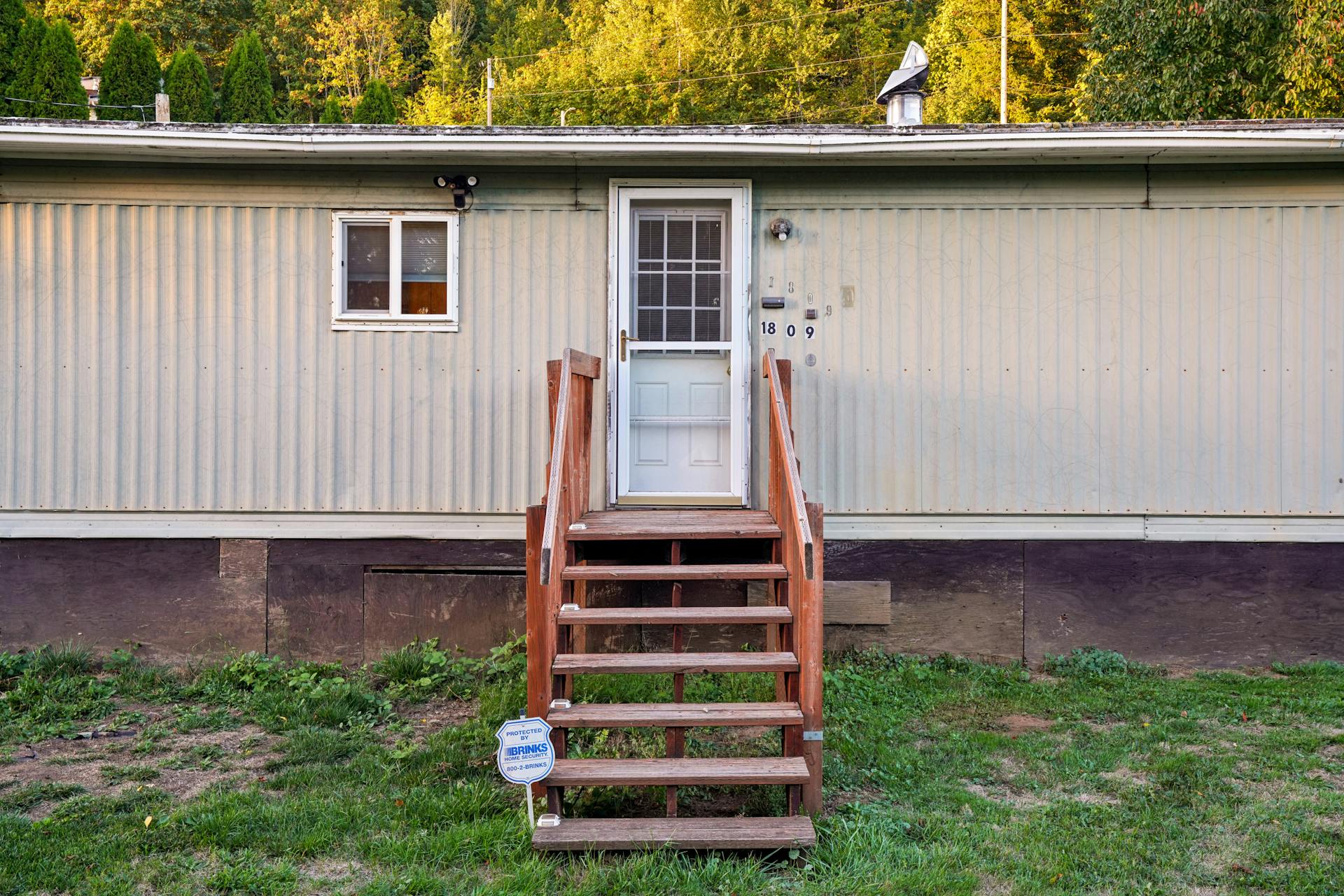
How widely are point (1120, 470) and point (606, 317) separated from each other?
3.16 metres

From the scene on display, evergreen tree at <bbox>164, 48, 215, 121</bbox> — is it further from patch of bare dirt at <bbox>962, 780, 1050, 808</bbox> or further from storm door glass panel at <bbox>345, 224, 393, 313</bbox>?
patch of bare dirt at <bbox>962, 780, 1050, 808</bbox>

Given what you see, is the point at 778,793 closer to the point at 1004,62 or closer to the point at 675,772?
the point at 675,772

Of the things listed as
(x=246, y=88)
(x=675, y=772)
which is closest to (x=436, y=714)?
(x=675, y=772)

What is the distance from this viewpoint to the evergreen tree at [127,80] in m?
17.7

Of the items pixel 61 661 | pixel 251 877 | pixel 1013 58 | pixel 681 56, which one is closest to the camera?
pixel 251 877

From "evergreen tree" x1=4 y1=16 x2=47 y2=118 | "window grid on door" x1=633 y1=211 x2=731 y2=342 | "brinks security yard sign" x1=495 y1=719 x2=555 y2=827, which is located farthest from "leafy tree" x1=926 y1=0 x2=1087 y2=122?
"brinks security yard sign" x1=495 y1=719 x2=555 y2=827

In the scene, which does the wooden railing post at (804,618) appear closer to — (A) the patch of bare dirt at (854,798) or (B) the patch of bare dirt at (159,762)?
(A) the patch of bare dirt at (854,798)

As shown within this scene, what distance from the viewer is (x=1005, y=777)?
4.58 metres

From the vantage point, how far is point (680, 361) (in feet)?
20.8

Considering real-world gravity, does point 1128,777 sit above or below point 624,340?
below

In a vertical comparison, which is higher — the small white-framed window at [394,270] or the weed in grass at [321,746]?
the small white-framed window at [394,270]

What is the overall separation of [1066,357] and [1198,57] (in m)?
11.0

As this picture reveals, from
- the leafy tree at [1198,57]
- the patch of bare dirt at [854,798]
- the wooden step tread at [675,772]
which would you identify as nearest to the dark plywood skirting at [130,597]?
the wooden step tread at [675,772]

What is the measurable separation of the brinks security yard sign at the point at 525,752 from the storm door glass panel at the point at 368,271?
3.28m
